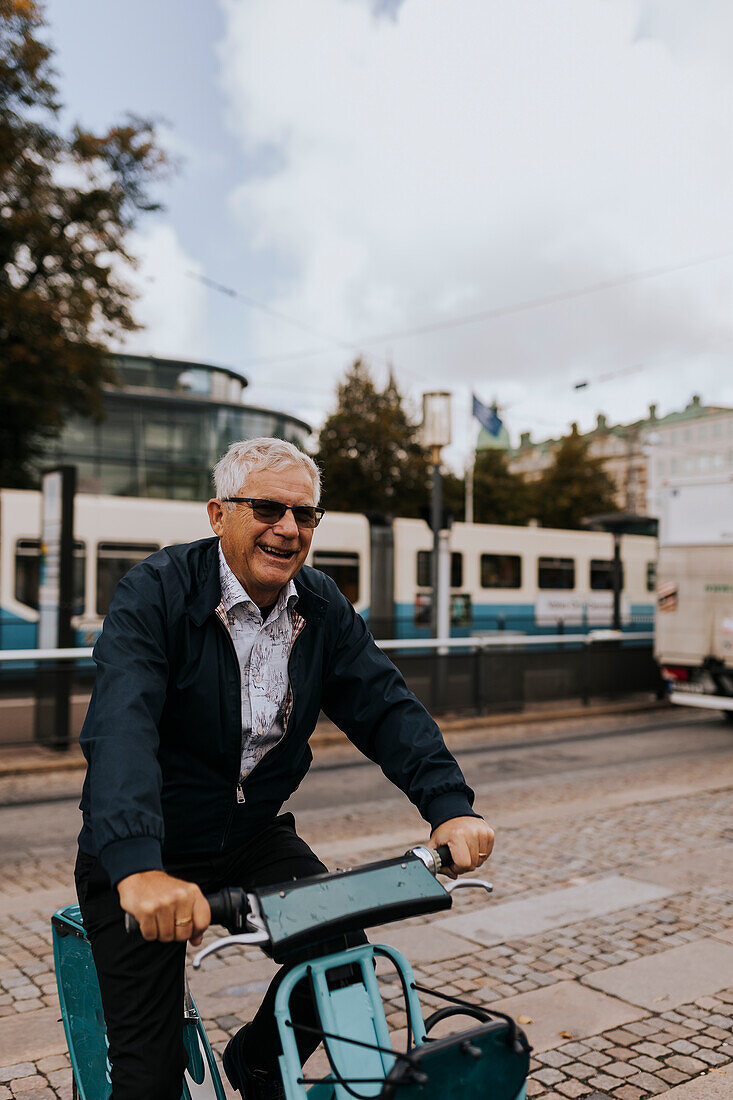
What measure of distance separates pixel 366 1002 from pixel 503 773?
25.8 ft

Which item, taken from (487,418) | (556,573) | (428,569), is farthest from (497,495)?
(428,569)

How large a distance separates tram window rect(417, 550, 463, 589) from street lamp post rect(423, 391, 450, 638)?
682cm

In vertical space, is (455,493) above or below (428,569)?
above

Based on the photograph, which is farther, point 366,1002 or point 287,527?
point 287,527

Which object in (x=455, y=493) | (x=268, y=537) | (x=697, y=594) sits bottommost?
(x=697, y=594)

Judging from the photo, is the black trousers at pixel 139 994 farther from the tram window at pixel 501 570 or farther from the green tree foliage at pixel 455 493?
the green tree foliage at pixel 455 493

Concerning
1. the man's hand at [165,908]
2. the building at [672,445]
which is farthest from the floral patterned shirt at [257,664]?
the building at [672,445]

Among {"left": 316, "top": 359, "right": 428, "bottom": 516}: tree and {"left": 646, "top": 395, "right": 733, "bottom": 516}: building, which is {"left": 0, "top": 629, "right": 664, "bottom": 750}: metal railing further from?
{"left": 646, "top": 395, "right": 733, "bottom": 516}: building

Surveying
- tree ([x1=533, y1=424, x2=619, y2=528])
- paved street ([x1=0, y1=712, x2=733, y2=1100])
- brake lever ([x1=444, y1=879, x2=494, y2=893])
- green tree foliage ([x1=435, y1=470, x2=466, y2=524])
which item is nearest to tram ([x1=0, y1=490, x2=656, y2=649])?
paved street ([x1=0, y1=712, x2=733, y2=1100])

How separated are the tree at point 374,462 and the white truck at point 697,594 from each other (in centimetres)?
2113

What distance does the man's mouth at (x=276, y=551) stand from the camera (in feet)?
7.35

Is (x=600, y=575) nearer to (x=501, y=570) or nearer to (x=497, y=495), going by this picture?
(x=501, y=570)

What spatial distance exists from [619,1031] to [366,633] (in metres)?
2.21

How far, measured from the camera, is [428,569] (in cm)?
2120
